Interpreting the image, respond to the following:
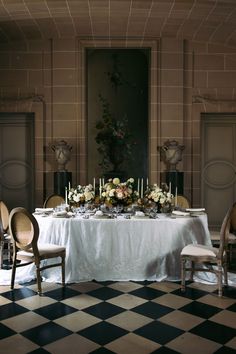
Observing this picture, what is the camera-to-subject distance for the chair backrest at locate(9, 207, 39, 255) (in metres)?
4.45

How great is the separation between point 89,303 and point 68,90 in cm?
520

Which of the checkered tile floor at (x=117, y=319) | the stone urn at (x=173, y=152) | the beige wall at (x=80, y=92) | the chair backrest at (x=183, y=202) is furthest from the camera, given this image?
the beige wall at (x=80, y=92)

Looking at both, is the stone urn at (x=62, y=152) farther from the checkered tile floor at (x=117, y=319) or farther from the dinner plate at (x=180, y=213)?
the checkered tile floor at (x=117, y=319)

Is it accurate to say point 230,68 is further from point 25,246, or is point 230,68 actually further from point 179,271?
point 25,246

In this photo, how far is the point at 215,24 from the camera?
7.54 metres

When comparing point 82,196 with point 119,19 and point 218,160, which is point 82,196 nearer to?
point 119,19

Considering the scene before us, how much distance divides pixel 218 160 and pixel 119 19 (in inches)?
132

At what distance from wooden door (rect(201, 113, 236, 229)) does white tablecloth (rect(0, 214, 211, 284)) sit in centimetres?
388

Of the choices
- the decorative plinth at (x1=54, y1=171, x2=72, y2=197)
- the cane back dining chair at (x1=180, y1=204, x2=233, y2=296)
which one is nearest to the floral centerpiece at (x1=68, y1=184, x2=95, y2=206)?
the cane back dining chair at (x1=180, y1=204, x2=233, y2=296)

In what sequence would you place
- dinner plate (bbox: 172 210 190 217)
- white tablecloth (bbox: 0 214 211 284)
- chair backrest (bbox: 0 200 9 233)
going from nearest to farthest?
1. white tablecloth (bbox: 0 214 211 284)
2. dinner plate (bbox: 172 210 190 217)
3. chair backrest (bbox: 0 200 9 233)

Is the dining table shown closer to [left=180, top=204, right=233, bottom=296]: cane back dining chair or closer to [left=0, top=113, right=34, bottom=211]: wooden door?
[left=180, top=204, right=233, bottom=296]: cane back dining chair

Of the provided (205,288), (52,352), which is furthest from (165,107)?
(52,352)

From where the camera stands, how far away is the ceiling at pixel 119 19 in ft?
22.0

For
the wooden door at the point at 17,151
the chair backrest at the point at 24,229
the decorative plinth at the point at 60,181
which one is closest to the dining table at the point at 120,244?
the chair backrest at the point at 24,229
